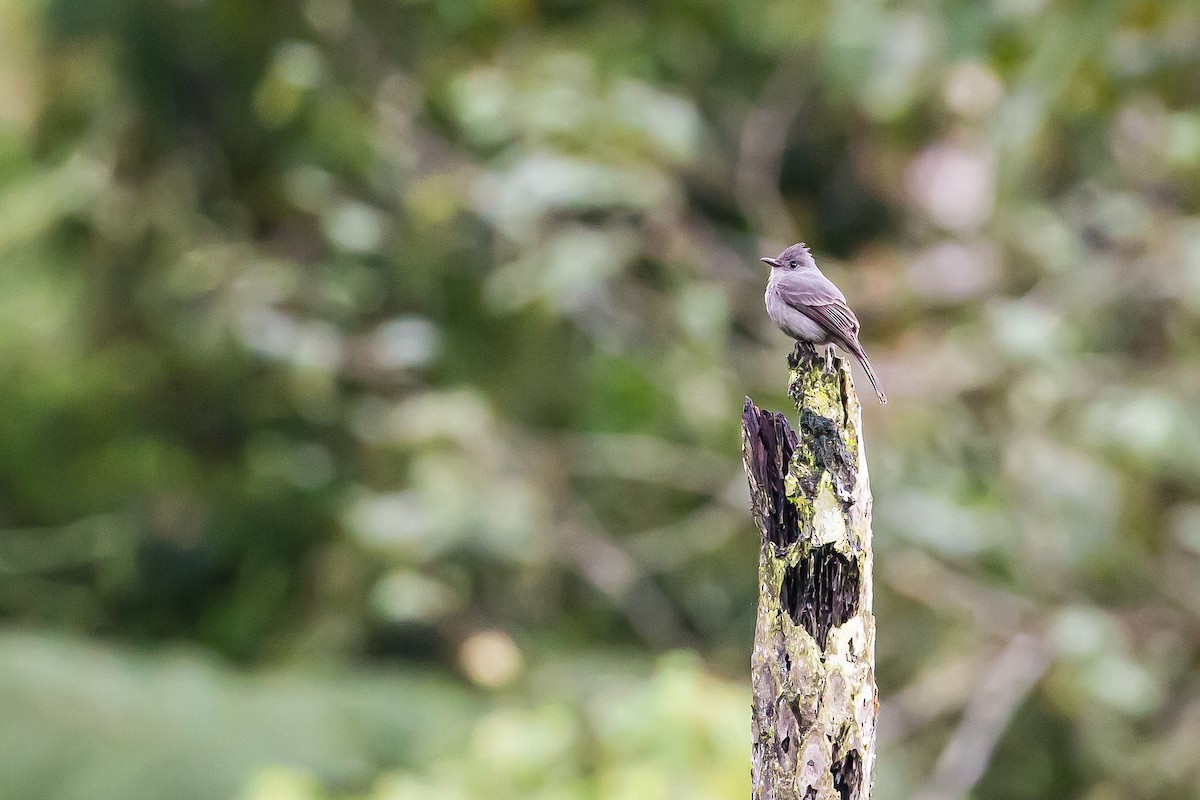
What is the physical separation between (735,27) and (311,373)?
250cm

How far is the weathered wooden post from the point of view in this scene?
4.26 ft

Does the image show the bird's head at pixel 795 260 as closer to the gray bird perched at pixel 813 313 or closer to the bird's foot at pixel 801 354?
the gray bird perched at pixel 813 313

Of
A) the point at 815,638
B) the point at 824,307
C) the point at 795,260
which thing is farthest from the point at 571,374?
the point at 815,638

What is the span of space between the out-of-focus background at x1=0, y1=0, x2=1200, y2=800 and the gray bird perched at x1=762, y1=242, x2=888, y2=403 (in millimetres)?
1657

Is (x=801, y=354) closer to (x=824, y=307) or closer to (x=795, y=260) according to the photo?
(x=824, y=307)

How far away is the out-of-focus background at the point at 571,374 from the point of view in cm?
407

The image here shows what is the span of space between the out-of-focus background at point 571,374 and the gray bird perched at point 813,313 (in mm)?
1657

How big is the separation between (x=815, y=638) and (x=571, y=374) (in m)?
4.79

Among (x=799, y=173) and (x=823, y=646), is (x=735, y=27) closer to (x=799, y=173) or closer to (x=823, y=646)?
(x=799, y=173)

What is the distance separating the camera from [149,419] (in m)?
7.43

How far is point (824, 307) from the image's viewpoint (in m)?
1.74

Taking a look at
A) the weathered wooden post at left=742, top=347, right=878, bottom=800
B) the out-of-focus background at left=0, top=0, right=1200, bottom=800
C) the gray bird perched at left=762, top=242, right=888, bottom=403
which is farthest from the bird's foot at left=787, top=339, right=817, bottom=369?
the out-of-focus background at left=0, top=0, right=1200, bottom=800

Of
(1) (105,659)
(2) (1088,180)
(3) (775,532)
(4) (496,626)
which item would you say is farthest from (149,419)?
(3) (775,532)

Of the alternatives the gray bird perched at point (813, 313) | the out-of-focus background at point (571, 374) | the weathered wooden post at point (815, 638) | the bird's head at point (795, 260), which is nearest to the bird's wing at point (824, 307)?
the gray bird perched at point (813, 313)
